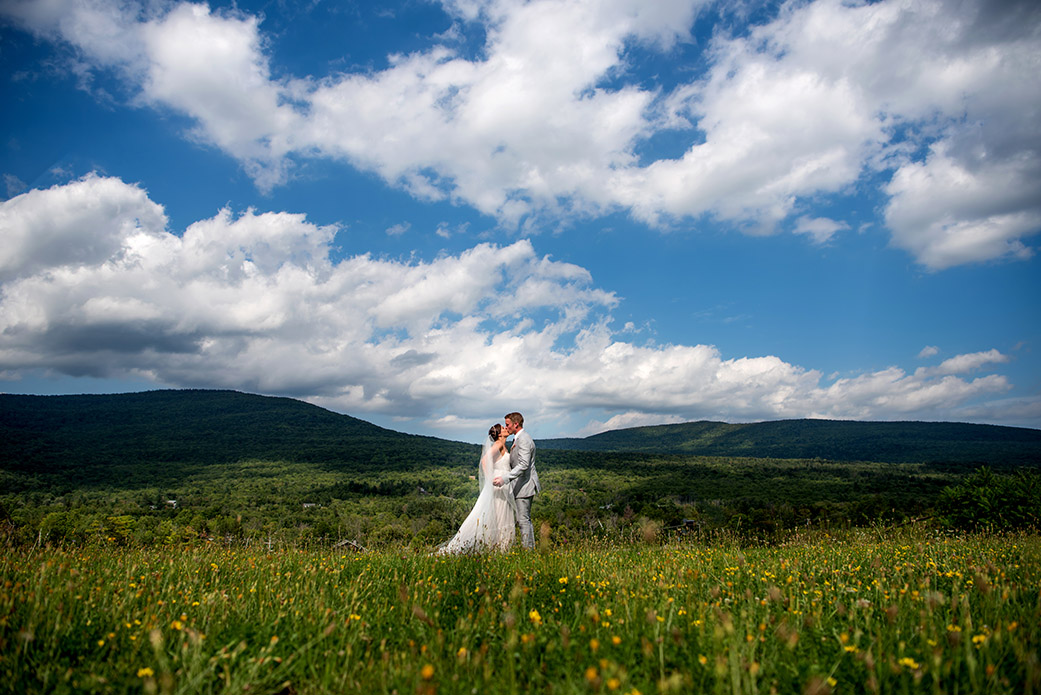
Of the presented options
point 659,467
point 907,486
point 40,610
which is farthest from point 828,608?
point 659,467

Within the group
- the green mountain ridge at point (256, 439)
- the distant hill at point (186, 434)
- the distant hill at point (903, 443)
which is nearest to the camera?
the distant hill at point (186, 434)

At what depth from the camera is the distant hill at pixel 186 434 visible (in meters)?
106

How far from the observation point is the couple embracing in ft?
32.9

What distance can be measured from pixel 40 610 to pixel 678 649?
430cm

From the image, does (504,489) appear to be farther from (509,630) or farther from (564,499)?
(564,499)

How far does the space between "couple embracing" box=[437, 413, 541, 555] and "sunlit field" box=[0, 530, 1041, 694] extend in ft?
15.0

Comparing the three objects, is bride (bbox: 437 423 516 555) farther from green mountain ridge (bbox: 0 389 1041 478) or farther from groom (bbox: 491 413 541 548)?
green mountain ridge (bbox: 0 389 1041 478)

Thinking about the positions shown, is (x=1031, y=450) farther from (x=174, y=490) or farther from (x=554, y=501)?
(x=174, y=490)

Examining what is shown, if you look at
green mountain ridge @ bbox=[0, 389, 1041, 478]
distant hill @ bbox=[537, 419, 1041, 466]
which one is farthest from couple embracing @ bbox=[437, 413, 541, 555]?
distant hill @ bbox=[537, 419, 1041, 466]

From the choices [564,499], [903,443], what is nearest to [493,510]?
[564,499]

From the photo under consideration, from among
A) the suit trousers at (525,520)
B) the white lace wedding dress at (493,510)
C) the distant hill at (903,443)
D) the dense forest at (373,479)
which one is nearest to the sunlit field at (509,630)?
the dense forest at (373,479)

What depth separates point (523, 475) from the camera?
10141 mm

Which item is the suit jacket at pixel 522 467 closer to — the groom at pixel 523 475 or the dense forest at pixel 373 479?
the groom at pixel 523 475

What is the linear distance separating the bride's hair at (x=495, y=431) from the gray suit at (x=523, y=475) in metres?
1.21
